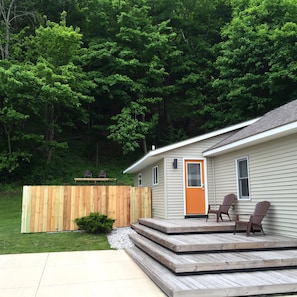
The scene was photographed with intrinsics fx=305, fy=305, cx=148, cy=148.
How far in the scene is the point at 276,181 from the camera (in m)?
7.03

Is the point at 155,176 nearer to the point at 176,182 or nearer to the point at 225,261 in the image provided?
the point at 176,182

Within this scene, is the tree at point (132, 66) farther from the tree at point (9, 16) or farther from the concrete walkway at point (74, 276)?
the concrete walkway at point (74, 276)

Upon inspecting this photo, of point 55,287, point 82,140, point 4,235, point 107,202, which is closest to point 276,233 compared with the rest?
point 55,287

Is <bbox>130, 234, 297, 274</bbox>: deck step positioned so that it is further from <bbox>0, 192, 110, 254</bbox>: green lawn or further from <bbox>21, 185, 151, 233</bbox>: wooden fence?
<bbox>21, 185, 151, 233</bbox>: wooden fence

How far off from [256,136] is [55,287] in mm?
5247

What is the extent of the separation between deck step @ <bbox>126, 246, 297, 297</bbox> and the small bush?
4400 mm

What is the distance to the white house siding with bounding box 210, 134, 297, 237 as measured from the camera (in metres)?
6.47

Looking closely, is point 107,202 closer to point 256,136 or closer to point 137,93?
point 256,136

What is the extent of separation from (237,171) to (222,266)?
4.75 m

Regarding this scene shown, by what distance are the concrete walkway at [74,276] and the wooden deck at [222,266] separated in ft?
0.96

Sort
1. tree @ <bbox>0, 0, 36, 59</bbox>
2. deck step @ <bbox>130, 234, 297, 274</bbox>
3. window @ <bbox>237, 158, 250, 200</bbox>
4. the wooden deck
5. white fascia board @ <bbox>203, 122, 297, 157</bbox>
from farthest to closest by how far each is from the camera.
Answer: tree @ <bbox>0, 0, 36, 59</bbox> < window @ <bbox>237, 158, 250, 200</bbox> < white fascia board @ <bbox>203, 122, 297, 157</bbox> < deck step @ <bbox>130, 234, 297, 274</bbox> < the wooden deck

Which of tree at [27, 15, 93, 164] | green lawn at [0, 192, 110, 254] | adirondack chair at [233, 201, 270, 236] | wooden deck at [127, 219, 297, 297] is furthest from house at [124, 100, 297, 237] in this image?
tree at [27, 15, 93, 164]

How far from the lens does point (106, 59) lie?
20453mm

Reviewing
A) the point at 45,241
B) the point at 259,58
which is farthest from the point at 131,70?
the point at 45,241
